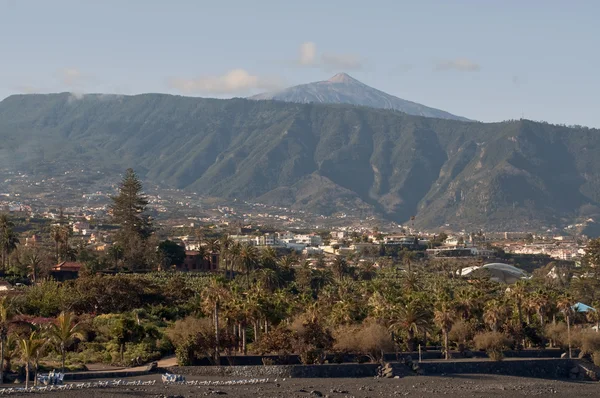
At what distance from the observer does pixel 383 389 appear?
51812mm

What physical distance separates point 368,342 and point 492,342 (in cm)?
915

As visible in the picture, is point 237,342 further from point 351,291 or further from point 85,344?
point 351,291

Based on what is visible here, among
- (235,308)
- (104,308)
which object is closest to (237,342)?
(235,308)

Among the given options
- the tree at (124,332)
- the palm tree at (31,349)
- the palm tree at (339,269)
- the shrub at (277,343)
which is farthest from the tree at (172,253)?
the palm tree at (31,349)

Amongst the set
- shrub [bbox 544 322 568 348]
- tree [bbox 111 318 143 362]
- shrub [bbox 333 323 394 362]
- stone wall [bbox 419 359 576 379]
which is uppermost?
tree [bbox 111 318 143 362]

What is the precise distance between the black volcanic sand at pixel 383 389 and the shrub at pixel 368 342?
8.52 feet

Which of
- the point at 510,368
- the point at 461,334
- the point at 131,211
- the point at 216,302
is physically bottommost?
the point at 510,368

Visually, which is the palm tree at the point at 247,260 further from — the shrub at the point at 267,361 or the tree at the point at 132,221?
the shrub at the point at 267,361

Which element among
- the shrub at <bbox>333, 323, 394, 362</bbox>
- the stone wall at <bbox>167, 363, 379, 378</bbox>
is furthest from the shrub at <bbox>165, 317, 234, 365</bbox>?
the shrub at <bbox>333, 323, 394, 362</bbox>

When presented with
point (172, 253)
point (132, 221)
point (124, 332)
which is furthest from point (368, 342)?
point (132, 221)

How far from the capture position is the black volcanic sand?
48.7m

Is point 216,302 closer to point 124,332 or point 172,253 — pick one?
point 124,332

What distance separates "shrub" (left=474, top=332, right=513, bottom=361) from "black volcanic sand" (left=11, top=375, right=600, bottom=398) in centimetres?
274

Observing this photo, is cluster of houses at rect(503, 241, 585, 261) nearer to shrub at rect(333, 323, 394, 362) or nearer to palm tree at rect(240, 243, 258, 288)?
palm tree at rect(240, 243, 258, 288)
